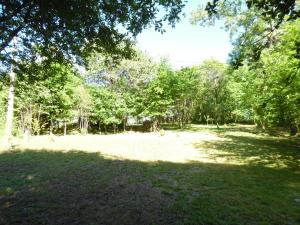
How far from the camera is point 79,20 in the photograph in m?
6.56

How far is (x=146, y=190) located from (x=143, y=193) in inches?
14.0

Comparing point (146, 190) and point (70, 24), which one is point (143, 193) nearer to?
point (146, 190)

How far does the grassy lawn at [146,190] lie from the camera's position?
Answer: 667cm

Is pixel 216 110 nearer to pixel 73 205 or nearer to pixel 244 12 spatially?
pixel 244 12

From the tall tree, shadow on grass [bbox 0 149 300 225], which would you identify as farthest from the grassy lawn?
the tall tree

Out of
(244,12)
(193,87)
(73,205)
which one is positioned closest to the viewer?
(73,205)

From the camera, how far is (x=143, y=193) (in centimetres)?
864

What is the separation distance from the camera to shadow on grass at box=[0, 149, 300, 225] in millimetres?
6645

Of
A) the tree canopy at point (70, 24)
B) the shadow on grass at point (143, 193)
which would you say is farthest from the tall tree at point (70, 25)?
the shadow on grass at point (143, 193)

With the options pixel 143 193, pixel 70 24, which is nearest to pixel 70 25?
pixel 70 24

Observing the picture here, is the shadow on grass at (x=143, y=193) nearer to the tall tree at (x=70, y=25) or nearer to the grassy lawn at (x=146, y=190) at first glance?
the grassy lawn at (x=146, y=190)

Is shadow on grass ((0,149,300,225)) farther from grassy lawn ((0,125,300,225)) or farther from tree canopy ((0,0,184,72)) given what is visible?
tree canopy ((0,0,184,72))

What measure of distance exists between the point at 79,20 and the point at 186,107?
48144 millimetres

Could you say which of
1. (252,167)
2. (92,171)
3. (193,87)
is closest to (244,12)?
(252,167)
